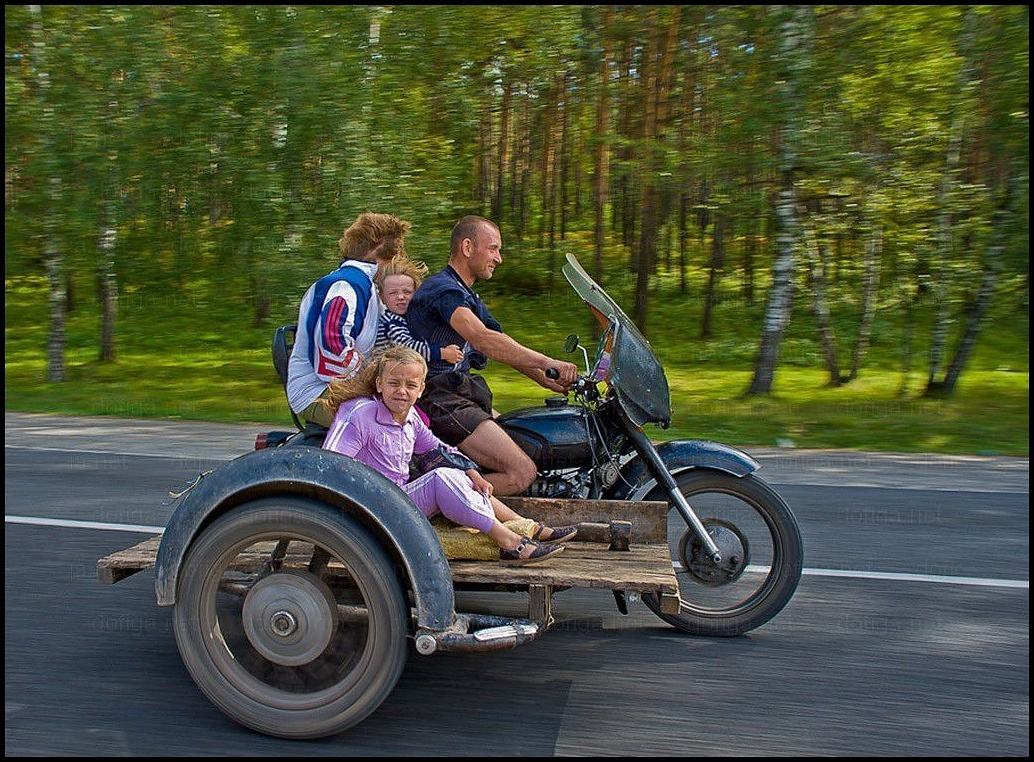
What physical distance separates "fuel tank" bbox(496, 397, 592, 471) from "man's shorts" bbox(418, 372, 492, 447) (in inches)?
5.6

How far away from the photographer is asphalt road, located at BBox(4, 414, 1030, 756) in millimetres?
3887

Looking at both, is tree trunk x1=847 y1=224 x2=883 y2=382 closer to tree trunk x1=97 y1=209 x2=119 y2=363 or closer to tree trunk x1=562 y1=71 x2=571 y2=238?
tree trunk x1=562 y1=71 x2=571 y2=238

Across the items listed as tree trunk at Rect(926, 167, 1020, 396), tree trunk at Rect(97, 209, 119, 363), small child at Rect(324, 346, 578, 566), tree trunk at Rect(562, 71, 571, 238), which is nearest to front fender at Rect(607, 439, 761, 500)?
small child at Rect(324, 346, 578, 566)

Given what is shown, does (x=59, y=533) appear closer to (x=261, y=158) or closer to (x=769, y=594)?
(x=769, y=594)

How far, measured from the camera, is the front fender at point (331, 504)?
380cm

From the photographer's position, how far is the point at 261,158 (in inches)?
564

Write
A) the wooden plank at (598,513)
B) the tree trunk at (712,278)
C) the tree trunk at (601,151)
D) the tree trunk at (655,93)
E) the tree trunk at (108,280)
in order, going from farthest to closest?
the tree trunk at (712,278) < the tree trunk at (601,151) < the tree trunk at (108,280) < the tree trunk at (655,93) < the wooden plank at (598,513)

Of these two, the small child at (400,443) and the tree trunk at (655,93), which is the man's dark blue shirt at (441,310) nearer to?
the small child at (400,443)

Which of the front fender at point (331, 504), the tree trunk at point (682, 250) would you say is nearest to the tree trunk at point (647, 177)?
the tree trunk at point (682, 250)

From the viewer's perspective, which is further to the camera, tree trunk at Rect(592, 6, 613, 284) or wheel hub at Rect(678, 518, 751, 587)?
tree trunk at Rect(592, 6, 613, 284)

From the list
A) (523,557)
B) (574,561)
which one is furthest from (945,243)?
(523,557)

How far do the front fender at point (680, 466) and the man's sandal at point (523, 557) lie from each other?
81 centimetres

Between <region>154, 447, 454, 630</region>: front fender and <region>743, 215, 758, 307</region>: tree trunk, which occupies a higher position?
<region>154, 447, 454, 630</region>: front fender

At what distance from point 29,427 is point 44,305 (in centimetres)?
1293
